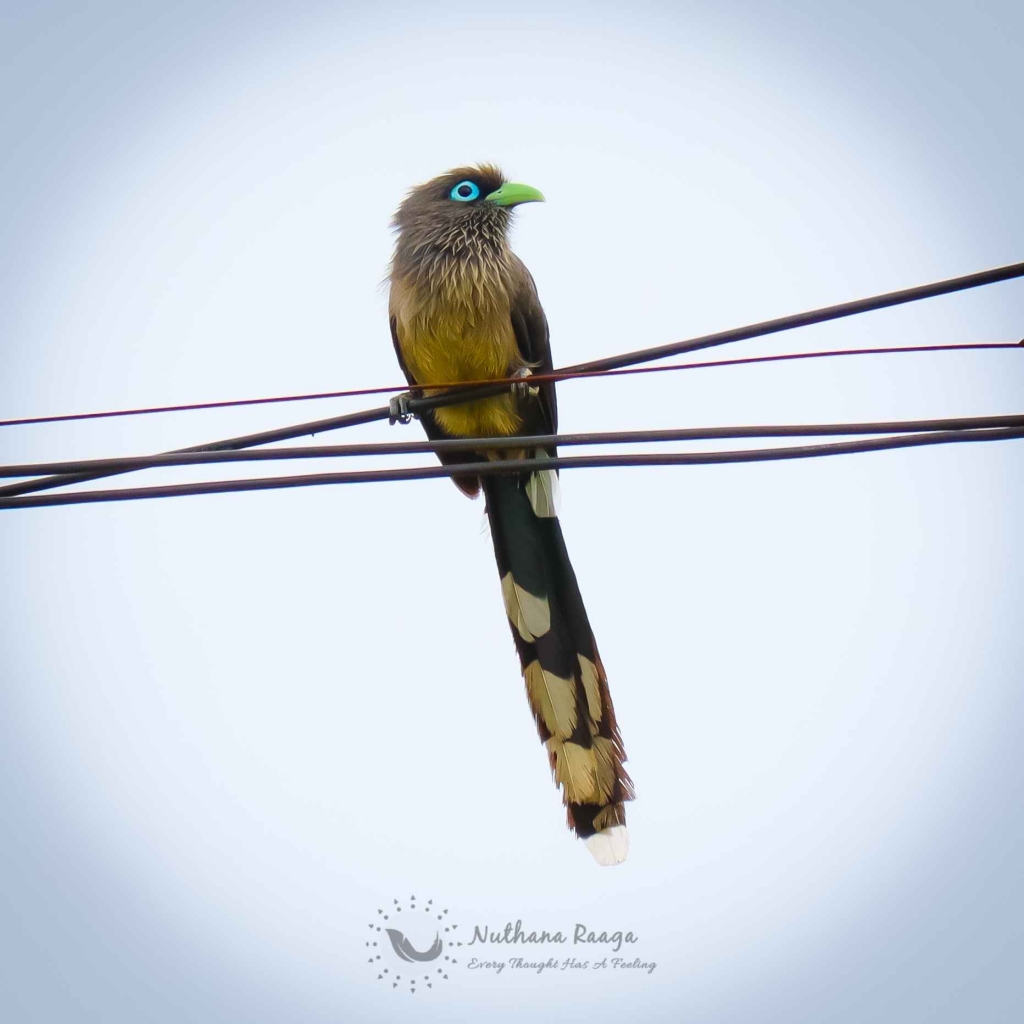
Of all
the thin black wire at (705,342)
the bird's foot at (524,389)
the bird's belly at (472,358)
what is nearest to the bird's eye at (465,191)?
the bird's belly at (472,358)

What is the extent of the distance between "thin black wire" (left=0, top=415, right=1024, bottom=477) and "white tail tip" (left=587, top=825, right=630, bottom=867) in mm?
2019

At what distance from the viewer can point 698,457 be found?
126 inches

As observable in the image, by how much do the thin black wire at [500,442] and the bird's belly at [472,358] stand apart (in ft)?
5.70

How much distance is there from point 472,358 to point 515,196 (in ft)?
3.05

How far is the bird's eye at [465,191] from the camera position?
5.79 metres

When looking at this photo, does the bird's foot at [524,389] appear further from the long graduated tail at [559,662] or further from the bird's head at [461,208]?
the bird's head at [461,208]

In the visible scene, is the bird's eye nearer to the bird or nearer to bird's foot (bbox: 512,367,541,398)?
the bird

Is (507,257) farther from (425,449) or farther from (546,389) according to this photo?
(425,449)

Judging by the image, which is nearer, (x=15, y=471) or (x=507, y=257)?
(x=15, y=471)

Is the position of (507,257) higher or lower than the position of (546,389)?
higher

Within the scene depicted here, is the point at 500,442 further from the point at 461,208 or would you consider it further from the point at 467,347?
the point at 461,208

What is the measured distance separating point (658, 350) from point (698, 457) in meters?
0.56

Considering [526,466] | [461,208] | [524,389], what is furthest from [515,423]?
[526,466]

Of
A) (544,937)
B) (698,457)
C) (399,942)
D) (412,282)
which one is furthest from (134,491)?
(399,942)
